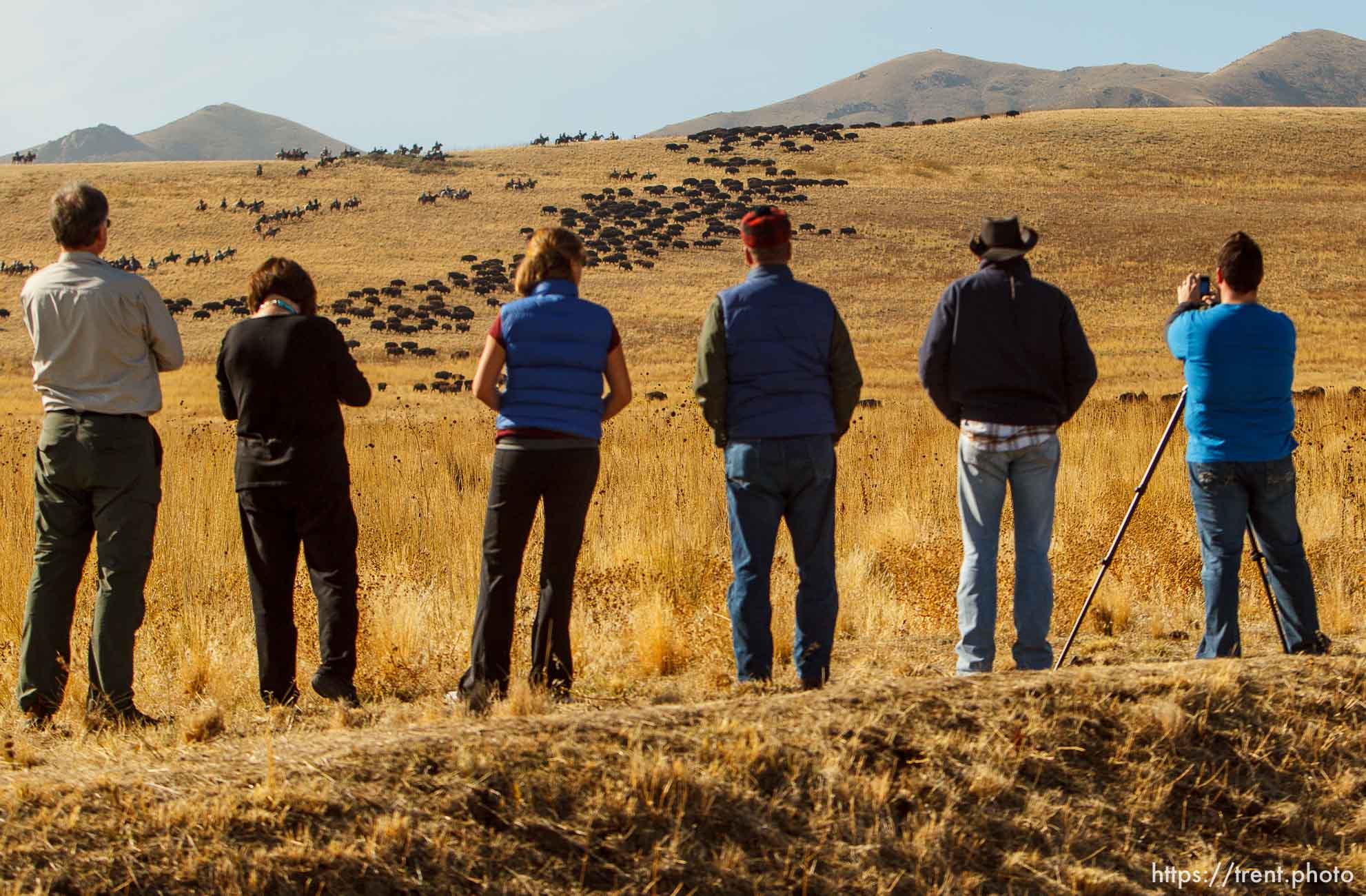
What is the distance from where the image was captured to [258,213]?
60.5 metres

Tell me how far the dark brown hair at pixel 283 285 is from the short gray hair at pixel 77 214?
618mm

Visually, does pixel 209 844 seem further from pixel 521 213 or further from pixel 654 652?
pixel 521 213

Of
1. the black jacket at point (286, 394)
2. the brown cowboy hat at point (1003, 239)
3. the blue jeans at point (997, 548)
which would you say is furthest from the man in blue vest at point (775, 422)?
the black jacket at point (286, 394)

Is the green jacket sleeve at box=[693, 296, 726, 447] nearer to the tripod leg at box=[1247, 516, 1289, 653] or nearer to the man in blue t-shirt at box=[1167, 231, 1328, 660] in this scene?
the man in blue t-shirt at box=[1167, 231, 1328, 660]

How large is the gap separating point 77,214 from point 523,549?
2.16 metres

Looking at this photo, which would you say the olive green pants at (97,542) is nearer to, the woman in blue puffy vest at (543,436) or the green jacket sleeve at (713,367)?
the woman in blue puffy vest at (543,436)

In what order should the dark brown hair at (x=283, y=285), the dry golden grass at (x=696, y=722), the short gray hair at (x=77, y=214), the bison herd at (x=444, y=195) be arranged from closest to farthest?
1. the dry golden grass at (x=696, y=722)
2. the short gray hair at (x=77, y=214)
3. the dark brown hair at (x=283, y=285)
4. the bison herd at (x=444, y=195)

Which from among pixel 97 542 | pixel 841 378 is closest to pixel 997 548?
pixel 841 378

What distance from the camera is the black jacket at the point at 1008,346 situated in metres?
5.16

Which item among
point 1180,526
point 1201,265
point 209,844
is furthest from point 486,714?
point 1201,265

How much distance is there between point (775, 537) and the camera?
522cm

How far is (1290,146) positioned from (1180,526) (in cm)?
7860

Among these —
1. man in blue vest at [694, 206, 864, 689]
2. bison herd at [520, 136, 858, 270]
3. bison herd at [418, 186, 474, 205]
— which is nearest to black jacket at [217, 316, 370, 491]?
man in blue vest at [694, 206, 864, 689]

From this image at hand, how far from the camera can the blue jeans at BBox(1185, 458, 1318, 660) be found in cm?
534
